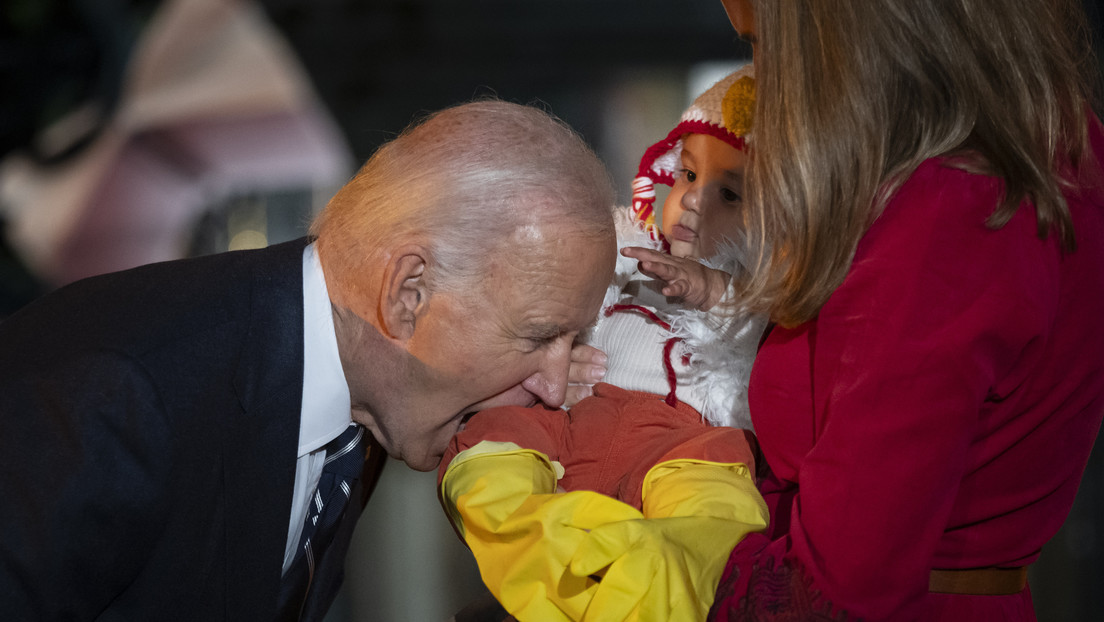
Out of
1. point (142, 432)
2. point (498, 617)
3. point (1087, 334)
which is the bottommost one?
point (498, 617)

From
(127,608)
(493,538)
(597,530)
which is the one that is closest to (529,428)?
(493,538)

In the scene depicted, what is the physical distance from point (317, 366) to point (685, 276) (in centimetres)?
65

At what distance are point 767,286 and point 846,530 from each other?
324 millimetres

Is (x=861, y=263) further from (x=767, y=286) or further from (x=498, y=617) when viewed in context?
(x=498, y=617)

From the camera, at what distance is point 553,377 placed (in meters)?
1.65

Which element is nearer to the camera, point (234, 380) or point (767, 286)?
point (767, 286)

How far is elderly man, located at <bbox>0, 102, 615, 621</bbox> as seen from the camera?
130 cm

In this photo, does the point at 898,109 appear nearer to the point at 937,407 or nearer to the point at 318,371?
the point at 937,407

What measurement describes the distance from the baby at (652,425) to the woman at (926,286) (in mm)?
182

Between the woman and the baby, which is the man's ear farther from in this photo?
the woman

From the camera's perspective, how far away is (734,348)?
62.5 inches

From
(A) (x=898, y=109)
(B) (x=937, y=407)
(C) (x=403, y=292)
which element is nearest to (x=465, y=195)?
(C) (x=403, y=292)

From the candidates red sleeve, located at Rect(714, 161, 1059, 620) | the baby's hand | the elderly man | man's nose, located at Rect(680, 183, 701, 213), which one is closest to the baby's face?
man's nose, located at Rect(680, 183, 701, 213)

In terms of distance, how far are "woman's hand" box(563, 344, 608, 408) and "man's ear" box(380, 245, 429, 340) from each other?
341mm
